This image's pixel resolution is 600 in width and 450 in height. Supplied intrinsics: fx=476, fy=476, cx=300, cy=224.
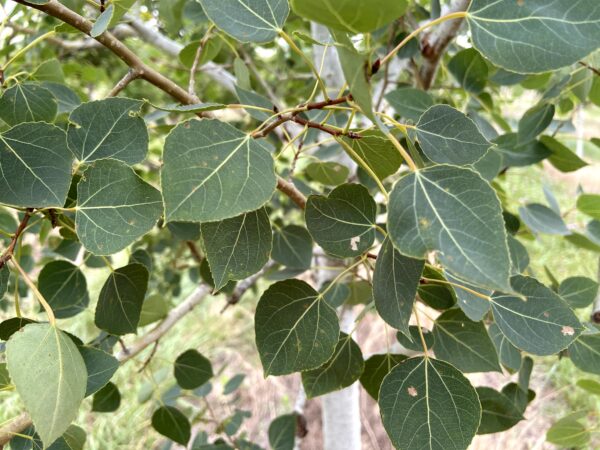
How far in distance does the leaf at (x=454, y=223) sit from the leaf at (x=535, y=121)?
440 mm

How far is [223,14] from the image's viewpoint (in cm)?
42

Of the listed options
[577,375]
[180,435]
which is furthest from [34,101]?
[577,375]

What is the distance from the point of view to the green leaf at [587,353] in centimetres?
62

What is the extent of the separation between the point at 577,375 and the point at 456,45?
1890 millimetres

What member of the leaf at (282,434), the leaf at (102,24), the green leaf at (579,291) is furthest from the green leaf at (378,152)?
the leaf at (282,434)

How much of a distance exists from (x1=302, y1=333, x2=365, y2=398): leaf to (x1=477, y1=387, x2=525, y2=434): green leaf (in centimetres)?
18

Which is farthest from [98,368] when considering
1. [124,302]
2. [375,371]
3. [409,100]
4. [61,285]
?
[409,100]

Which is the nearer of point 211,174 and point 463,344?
point 211,174

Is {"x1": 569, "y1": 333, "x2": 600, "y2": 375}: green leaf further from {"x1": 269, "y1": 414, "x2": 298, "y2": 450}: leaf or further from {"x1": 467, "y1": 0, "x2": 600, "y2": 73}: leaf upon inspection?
{"x1": 269, "y1": 414, "x2": 298, "y2": 450}: leaf

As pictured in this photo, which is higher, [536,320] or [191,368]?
[536,320]

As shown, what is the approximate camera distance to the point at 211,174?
36 centimetres

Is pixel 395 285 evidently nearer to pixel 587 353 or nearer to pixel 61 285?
pixel 587 353

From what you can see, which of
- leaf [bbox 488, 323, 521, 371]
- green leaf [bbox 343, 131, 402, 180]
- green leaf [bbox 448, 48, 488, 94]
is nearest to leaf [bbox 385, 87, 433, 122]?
green leaf [bbox 448, 48, 488, 94]

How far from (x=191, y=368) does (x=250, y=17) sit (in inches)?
23.2
